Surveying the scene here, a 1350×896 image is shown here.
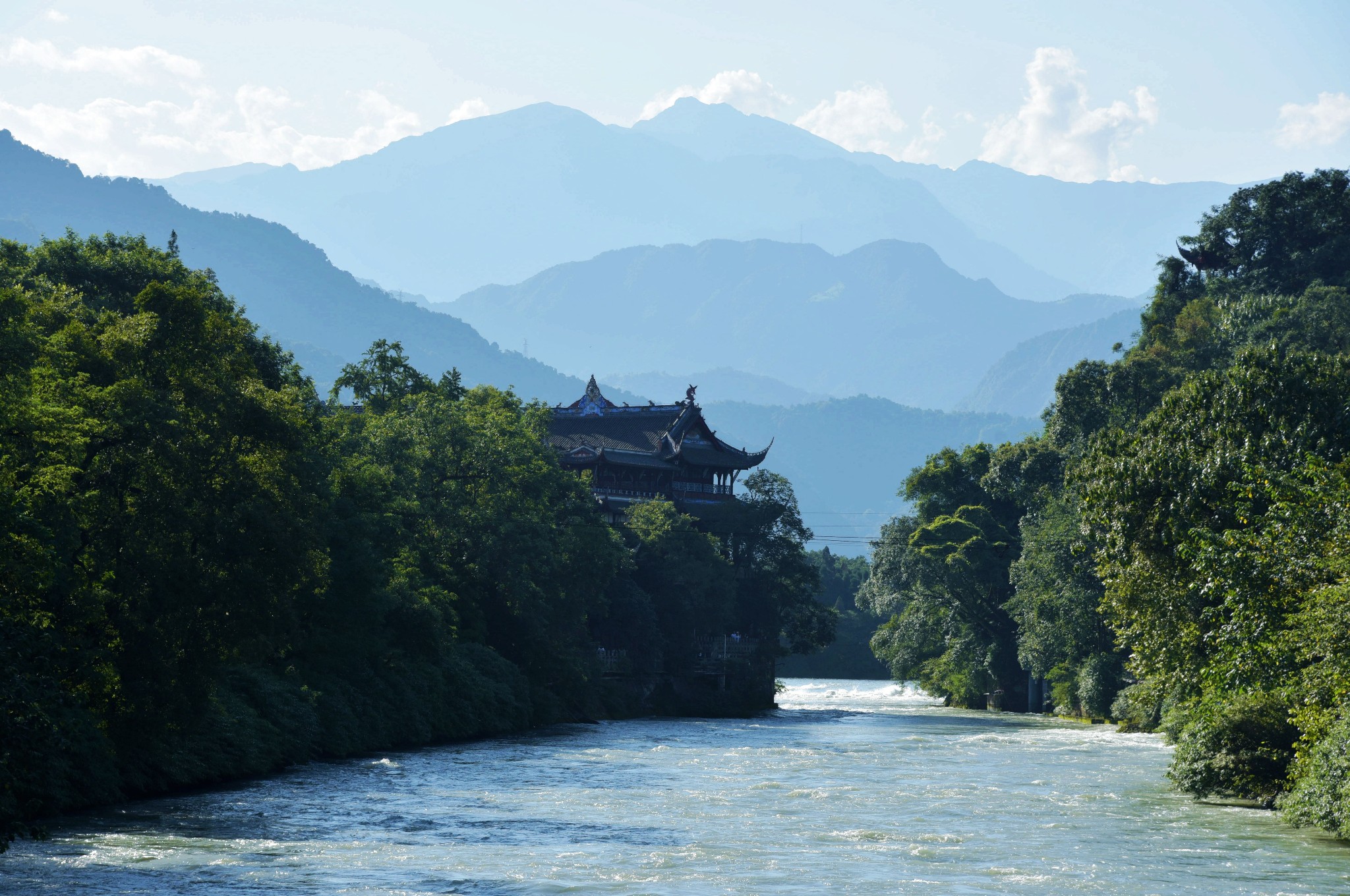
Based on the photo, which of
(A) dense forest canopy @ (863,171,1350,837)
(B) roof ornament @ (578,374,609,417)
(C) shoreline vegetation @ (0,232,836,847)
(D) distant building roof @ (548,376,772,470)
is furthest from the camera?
(B) roof ornament @ (578,374,609,417)

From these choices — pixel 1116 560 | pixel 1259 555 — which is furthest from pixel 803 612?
pixel 1259 555

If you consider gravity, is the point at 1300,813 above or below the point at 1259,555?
below

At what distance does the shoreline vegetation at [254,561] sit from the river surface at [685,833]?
1883mm

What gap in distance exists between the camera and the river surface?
72.8ft

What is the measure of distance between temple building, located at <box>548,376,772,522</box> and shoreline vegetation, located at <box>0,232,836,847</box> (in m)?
12.7

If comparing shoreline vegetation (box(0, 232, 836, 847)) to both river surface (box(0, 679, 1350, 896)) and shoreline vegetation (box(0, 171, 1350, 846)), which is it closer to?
shoreline vegetation (box(0, 171, 1350, 846))

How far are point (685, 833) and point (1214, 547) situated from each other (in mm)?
12781

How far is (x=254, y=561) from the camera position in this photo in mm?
30859

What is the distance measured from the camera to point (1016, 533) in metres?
81.3

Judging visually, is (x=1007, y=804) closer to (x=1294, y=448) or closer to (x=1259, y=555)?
(x=1259, y=555)

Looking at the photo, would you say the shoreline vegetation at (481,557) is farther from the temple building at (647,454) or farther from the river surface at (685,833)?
the temple building at (647,454)

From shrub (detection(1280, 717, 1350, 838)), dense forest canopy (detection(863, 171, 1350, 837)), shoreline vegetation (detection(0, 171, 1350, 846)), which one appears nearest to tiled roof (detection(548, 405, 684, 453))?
shoreline vegetation (detection(0, 171, 1350, 846))

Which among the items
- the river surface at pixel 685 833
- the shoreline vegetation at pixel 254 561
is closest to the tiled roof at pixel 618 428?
the shoreline vegetation at pixel 254 561

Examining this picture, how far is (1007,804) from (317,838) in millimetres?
15417
